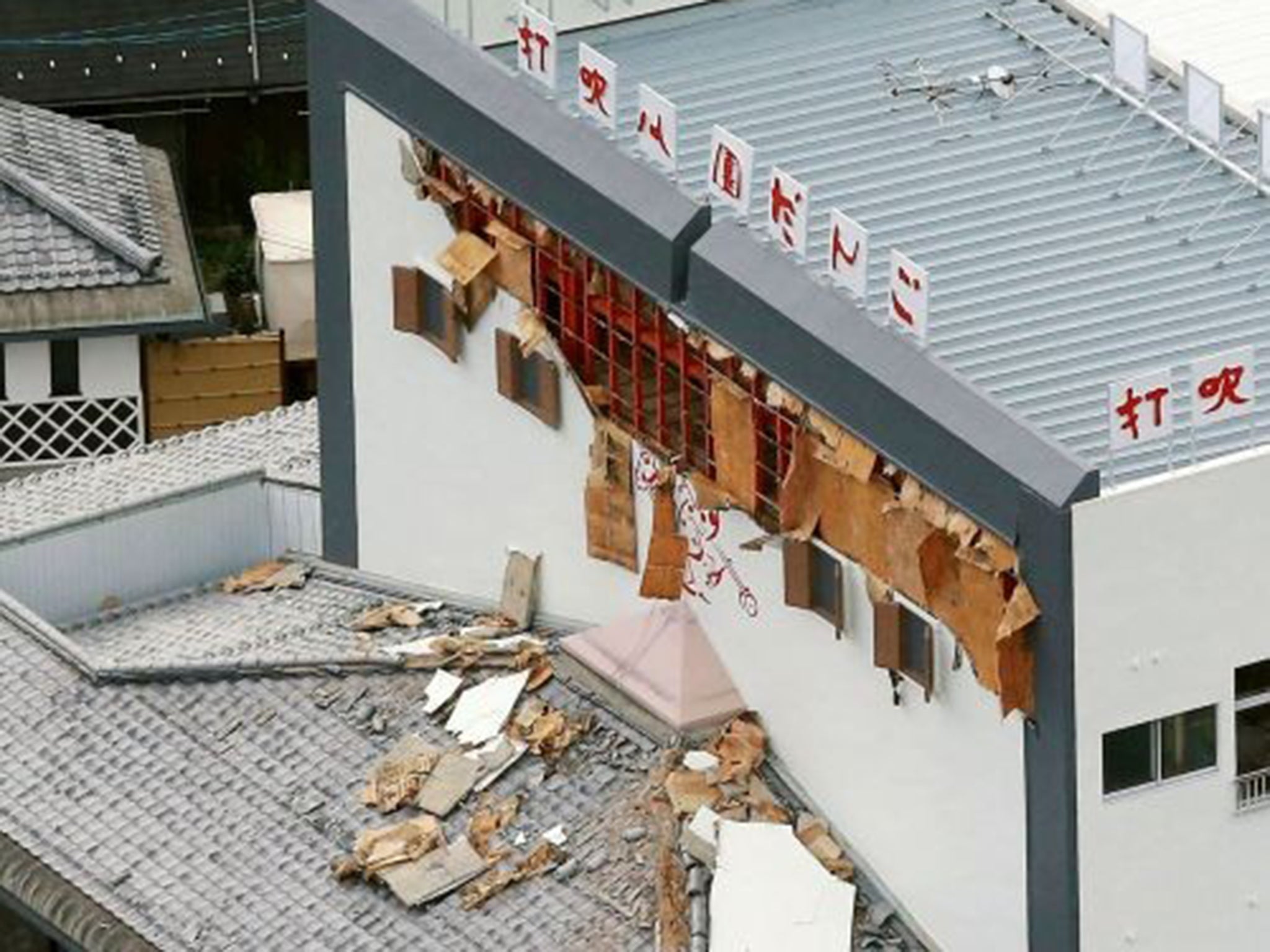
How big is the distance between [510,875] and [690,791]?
2.53 m

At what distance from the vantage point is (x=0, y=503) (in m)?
77.4

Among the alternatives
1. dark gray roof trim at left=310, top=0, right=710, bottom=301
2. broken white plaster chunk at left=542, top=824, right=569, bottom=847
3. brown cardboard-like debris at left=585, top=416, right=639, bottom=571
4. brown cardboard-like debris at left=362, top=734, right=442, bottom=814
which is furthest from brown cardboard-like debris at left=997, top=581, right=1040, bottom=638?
brown cardboard-like debris at left=362, top=734, right=442, bottom=814

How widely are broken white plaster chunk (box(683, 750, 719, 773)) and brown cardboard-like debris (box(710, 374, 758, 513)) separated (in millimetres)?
3414

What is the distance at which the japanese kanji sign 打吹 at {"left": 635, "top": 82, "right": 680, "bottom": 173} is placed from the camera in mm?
66188

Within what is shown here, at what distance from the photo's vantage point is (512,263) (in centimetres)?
6862

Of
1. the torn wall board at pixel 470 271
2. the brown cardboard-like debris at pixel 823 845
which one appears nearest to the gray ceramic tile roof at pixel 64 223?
the torn wall board at pixel 470 271

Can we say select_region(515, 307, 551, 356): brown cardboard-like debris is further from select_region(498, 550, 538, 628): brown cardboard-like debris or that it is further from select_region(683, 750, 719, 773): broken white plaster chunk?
select_region(683, 750, 719, 773): broken white plaster chunk

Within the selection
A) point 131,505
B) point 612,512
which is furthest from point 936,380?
point 131,505

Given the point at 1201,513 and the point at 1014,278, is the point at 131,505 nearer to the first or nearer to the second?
the point at 1014,278

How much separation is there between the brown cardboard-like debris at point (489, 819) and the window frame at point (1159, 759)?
9000mm

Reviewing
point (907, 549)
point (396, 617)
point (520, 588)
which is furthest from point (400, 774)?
point (907, 549)

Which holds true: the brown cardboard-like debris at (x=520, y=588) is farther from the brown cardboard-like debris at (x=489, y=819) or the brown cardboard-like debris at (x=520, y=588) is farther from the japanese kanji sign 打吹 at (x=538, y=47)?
the japanese kanji sign 打吹 at (x=538, y=47)

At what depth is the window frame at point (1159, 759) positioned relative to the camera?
200 feet

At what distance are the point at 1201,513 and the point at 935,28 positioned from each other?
45.8 feet
